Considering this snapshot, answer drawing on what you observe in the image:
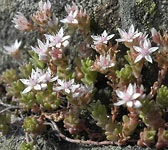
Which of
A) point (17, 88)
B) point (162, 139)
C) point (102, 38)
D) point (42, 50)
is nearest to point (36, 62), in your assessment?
point (17, 88)

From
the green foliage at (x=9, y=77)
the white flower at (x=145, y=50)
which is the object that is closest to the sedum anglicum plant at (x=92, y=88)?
the white flower at (x=145, y=50)

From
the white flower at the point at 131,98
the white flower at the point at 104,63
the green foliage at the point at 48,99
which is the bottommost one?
the green foliage at the point at 48,99

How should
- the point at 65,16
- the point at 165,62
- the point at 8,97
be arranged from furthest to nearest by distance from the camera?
the point at 8,97 → the point at 65,16 → the point at 165,62

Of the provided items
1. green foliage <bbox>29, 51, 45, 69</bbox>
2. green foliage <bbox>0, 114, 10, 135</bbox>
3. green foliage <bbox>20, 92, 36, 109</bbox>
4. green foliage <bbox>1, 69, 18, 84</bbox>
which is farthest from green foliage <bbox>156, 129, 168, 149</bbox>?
green foliage <bbox>1, 69, 18, 84</bbox>

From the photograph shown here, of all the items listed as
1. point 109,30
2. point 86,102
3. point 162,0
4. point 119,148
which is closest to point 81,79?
point 86,102

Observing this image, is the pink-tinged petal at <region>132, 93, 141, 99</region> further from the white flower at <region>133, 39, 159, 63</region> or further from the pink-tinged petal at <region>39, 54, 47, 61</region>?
the pink-tinged petal at <region>39, 54, 47, 61</region>

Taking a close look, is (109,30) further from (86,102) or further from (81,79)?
(86,102)

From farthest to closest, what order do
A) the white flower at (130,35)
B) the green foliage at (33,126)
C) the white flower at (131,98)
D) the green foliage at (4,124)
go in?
the green foliage at (4,124), the green foliage at (33,126), the white flower at (130,35), the white flower at (131,98)

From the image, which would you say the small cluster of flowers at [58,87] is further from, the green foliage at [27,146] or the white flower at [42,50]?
the green foliage at [27,146]
